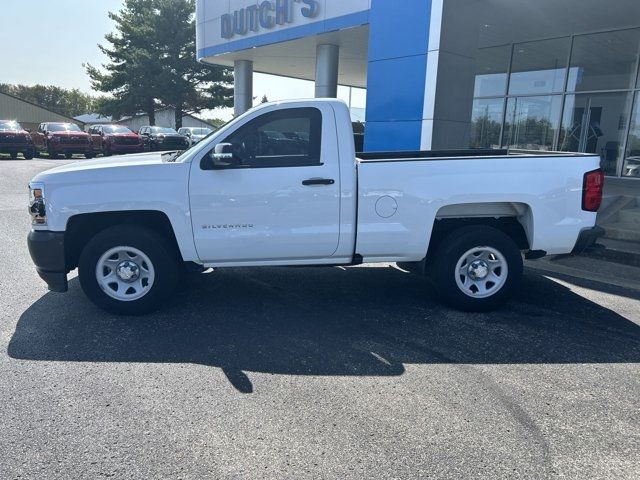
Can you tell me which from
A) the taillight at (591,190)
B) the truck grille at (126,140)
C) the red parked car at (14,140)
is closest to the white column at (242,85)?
the truck grille at (126,140)

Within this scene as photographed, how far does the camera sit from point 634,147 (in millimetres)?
13930

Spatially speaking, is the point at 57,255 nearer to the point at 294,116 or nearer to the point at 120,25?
the point at 294,116

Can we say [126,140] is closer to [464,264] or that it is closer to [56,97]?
[464,264]

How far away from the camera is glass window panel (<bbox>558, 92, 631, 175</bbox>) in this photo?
46.9 ft

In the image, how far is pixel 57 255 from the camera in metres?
4.75

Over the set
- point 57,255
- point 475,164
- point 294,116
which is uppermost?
point 294,116

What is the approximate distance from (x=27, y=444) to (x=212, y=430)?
104 cm

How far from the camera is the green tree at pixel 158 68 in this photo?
40.1 meters

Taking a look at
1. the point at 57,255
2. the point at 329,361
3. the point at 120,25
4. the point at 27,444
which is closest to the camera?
the point at 27,444

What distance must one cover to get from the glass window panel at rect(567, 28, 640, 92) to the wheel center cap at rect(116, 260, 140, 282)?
46.9 feet

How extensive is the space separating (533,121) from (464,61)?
6919 mm

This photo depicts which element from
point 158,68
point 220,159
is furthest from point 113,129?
point 220,159

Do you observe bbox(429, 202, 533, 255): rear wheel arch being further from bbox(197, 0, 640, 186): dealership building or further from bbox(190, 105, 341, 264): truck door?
bbox(197, 0, 640, 186): dealership building

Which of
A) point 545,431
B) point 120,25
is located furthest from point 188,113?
point 545,431
